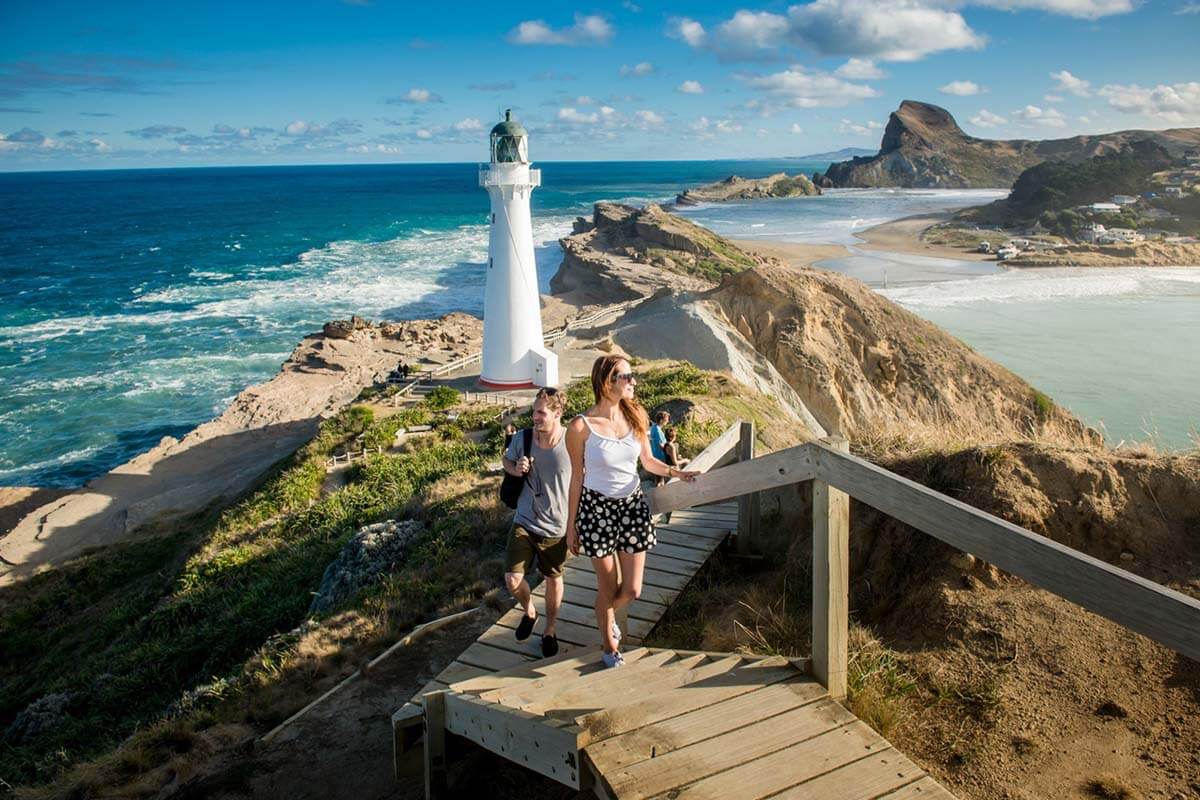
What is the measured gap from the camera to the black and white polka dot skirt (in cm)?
428

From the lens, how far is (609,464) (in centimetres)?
421

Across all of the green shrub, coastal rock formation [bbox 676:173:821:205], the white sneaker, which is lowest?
the green shrub

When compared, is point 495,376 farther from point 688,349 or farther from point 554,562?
point 554,562

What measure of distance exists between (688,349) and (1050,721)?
1741 centimetres

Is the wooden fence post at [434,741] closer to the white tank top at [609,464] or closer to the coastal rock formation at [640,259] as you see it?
the white tank top at [609,464]

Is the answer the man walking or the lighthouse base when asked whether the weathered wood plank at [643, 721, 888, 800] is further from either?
the lighthouse base

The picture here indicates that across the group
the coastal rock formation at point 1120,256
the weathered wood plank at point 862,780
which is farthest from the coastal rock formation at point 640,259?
the weathered wood plank at point 862,780

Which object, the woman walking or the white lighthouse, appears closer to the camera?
the woman walking

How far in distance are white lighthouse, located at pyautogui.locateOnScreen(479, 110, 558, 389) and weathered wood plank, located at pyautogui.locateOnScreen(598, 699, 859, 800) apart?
1842 centimetres

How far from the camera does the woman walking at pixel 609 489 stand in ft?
13.8

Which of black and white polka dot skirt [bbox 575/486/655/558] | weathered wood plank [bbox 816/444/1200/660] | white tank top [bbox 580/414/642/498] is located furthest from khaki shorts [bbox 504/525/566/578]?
weathered wood plank [bbox 816/444/1200/660]

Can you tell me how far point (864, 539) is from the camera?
16.9ft

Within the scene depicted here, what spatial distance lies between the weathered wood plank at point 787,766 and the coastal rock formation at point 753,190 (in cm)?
13400

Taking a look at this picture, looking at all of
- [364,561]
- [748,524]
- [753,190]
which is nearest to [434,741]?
[748,524]
